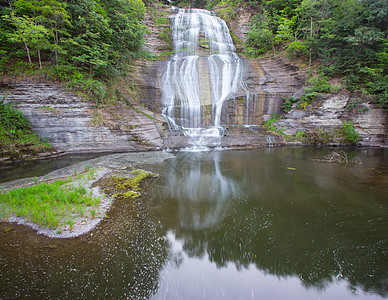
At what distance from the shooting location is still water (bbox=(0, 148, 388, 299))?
3041 millimetres

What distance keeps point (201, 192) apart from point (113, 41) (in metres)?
15.2

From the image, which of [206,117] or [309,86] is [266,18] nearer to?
[309,86]

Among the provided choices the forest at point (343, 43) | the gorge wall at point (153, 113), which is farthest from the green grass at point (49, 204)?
the forest at point (343, 43)

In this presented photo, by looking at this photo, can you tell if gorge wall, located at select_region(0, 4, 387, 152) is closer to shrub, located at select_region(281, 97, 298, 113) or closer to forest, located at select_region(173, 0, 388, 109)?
shrub, located at select_region(281, 97, 298, 113)

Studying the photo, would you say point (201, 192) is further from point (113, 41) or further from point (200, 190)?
point (113, 41)

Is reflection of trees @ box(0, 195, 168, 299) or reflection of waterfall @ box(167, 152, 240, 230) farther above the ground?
reflection of trees @ box(0, 195, 168, 299)

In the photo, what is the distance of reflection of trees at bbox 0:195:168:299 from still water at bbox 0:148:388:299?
2 centimetres

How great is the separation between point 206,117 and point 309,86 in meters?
9.83

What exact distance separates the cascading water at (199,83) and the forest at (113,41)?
4.72 meters

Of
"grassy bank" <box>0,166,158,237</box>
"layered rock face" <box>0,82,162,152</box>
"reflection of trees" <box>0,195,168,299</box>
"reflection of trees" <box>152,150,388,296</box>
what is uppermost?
"layered rock face" <box>0,82,162,152</box>

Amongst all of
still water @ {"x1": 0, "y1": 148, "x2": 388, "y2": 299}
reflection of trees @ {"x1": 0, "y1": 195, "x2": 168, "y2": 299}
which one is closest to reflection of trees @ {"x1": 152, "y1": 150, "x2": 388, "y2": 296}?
still water @ {"x1": 0, "y1": 148, "x2": 388, "y2": 299}

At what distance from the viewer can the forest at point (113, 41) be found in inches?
445

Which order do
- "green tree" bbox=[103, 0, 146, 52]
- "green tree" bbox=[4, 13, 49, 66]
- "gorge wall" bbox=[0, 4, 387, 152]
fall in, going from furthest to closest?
"green tree" bbox=[103, 0, 146, 52] < "gorge wall" bbox=[0, 4, 387, 152] < "green tree" bbox=[4, 13, 49, 66]

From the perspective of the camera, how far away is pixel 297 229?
454 centimetres
